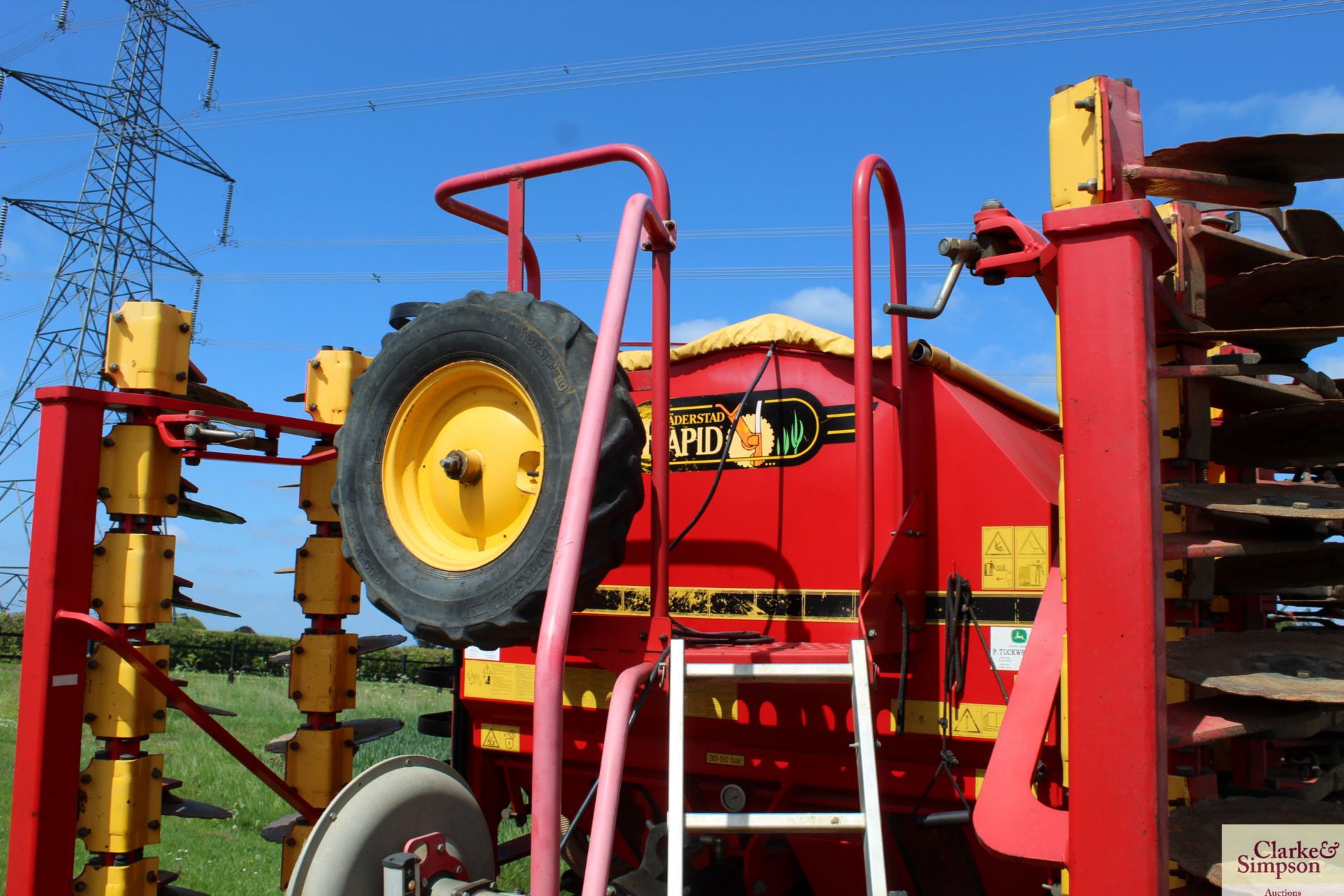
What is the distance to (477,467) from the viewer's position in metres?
3.35

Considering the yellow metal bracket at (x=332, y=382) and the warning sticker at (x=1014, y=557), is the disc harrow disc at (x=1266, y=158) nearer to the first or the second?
the warning sticker at (x=1014, y=557)

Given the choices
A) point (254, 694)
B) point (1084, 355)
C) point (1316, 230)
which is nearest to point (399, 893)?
point (1084, 355)

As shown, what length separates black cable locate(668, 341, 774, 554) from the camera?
3.68 m

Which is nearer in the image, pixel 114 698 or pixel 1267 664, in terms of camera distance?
pixel 1267 664

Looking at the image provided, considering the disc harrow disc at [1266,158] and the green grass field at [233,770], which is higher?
the disc harrow disc at [1266,158]

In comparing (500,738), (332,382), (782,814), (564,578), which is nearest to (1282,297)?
(782,814)

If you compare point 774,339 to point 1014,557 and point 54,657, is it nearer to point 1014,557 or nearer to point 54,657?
point 1014,557

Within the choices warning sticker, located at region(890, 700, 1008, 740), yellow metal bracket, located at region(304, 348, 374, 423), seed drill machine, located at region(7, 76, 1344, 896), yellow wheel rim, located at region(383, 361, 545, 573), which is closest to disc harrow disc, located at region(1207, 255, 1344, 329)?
seed drill machine, located at region(7, 76, 1344, 896)

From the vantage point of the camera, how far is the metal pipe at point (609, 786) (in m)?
2.31

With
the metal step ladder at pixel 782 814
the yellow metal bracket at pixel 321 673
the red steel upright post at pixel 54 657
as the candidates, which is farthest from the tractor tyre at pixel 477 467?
the yellow metal bracket at pixel 321 673

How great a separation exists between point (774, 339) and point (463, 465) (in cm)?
127

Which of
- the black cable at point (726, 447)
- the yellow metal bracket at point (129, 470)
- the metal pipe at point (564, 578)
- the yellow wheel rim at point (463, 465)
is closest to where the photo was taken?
the metal pipe at point (564, 578)

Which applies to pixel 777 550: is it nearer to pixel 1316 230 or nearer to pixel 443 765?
pixel 443 765

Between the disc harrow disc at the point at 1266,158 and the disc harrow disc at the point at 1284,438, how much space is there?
59 centimetres
